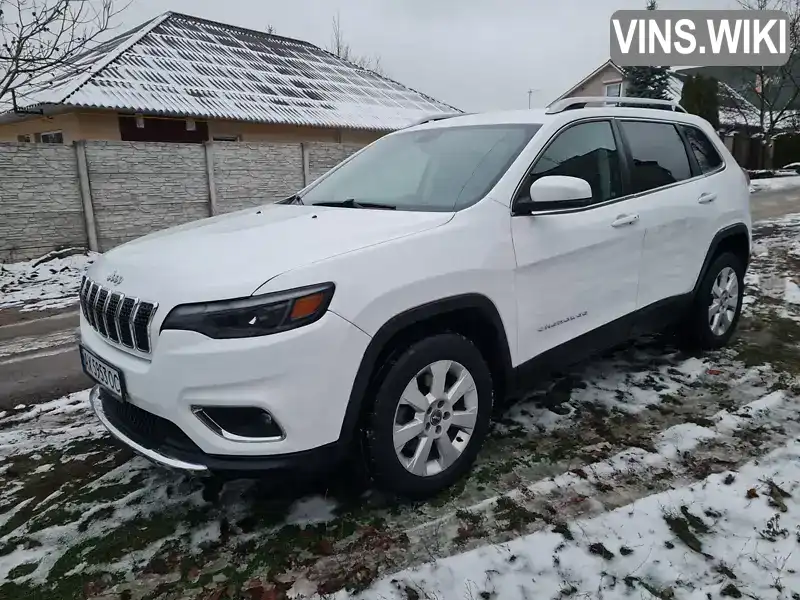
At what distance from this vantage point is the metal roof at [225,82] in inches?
527

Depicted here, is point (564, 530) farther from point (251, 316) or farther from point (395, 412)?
point (251, 316)

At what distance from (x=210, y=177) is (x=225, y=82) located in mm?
6647

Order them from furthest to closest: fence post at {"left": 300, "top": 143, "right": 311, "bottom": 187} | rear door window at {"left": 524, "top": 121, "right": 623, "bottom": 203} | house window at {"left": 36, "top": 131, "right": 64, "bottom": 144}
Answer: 1. house window at {"left": 36, "top": 131, "right": 64, "bottom": 144}
2. fence post at {"left": 300, "top": 143, "right": 311, "bottom": 187}
3. rear door window at {"left": 524, "top": 121, "right": 623, "bottom": 203}

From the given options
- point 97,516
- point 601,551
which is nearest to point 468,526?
point 601,551

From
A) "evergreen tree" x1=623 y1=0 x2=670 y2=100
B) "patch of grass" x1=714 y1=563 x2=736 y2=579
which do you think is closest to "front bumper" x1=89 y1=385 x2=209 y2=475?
"patch of grass" x1=714 y1=563 x2=736 y2=579

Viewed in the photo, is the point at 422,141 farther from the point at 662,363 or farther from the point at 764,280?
the point at 764,280

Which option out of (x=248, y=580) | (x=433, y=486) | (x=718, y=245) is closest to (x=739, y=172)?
(x=718, y=245)

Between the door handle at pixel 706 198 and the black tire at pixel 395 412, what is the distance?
2331mm

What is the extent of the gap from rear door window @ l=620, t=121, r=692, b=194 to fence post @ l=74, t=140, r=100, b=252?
29.1ft

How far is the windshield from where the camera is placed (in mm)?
2998

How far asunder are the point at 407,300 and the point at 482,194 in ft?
2.58

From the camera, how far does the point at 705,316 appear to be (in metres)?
4.28

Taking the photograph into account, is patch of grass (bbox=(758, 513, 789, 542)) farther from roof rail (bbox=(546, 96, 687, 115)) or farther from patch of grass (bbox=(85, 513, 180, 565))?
patch of grass (bbox=(85, 513, 180, 565))

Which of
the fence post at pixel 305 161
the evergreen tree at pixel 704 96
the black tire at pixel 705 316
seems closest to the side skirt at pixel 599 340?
the black tire at pixel 705 316
